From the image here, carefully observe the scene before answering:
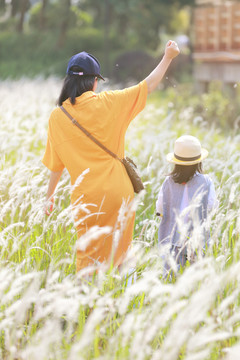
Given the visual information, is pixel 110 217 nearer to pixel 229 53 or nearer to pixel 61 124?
pixel 61 124

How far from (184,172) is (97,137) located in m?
0.65

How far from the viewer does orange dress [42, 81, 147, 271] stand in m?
3.39

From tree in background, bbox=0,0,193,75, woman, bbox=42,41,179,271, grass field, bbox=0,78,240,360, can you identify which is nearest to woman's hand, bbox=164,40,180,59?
woman, bbox=42,41,179,271

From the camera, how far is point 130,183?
356 cm

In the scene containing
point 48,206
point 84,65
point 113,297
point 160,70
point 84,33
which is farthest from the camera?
point 84,33

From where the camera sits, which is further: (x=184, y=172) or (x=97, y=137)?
(x=184, y=172)

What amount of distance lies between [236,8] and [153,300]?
537 inches

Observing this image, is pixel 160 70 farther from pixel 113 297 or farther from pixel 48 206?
pixel 113 297

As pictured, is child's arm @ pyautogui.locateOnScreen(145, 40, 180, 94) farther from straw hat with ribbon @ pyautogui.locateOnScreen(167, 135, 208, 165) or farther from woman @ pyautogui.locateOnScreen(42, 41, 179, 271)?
straw hat with ribbon @ pyautogui.locateOnScreen(167, 135, 208, 165)

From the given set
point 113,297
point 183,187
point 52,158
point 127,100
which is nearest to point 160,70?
point 127,100

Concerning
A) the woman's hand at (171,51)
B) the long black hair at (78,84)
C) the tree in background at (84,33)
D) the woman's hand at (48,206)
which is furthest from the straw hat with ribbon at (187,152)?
the tree in background at (84,33)

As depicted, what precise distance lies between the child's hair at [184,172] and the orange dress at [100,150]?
35 centimetres

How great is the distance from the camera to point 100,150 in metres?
3.43

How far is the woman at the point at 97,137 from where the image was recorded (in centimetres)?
339
